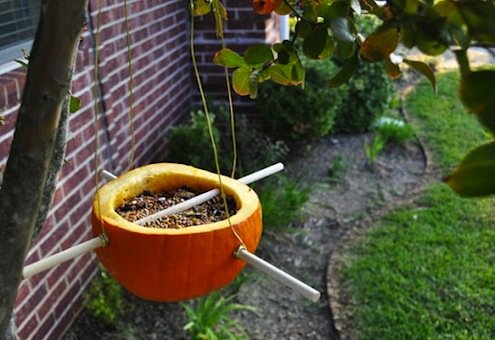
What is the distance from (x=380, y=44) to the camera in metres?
0.57

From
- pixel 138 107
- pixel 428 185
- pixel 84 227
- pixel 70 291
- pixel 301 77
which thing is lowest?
pixel 428 185

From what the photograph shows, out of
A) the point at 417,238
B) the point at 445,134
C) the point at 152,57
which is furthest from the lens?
the point at 445,134

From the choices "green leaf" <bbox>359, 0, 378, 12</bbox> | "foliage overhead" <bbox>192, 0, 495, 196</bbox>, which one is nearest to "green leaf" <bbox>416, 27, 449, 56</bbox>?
"foliage overhead" <bbox>192, 0, 495, 196</bbox>

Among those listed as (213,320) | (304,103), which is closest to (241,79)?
(213,320)

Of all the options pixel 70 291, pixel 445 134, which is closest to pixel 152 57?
pixel 70 291

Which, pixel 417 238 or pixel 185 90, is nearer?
pixel 417 238

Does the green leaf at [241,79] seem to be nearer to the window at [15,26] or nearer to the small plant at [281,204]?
the window at [15,26]

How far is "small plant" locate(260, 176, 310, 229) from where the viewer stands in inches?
121

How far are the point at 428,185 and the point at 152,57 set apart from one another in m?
1.82

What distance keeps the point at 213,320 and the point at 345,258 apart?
2.82ft

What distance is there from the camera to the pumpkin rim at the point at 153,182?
3.33ft

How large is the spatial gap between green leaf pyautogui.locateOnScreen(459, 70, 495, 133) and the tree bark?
1.18 feet

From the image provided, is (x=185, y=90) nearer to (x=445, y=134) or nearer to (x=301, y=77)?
(x=445, y=134)

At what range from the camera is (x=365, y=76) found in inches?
168
